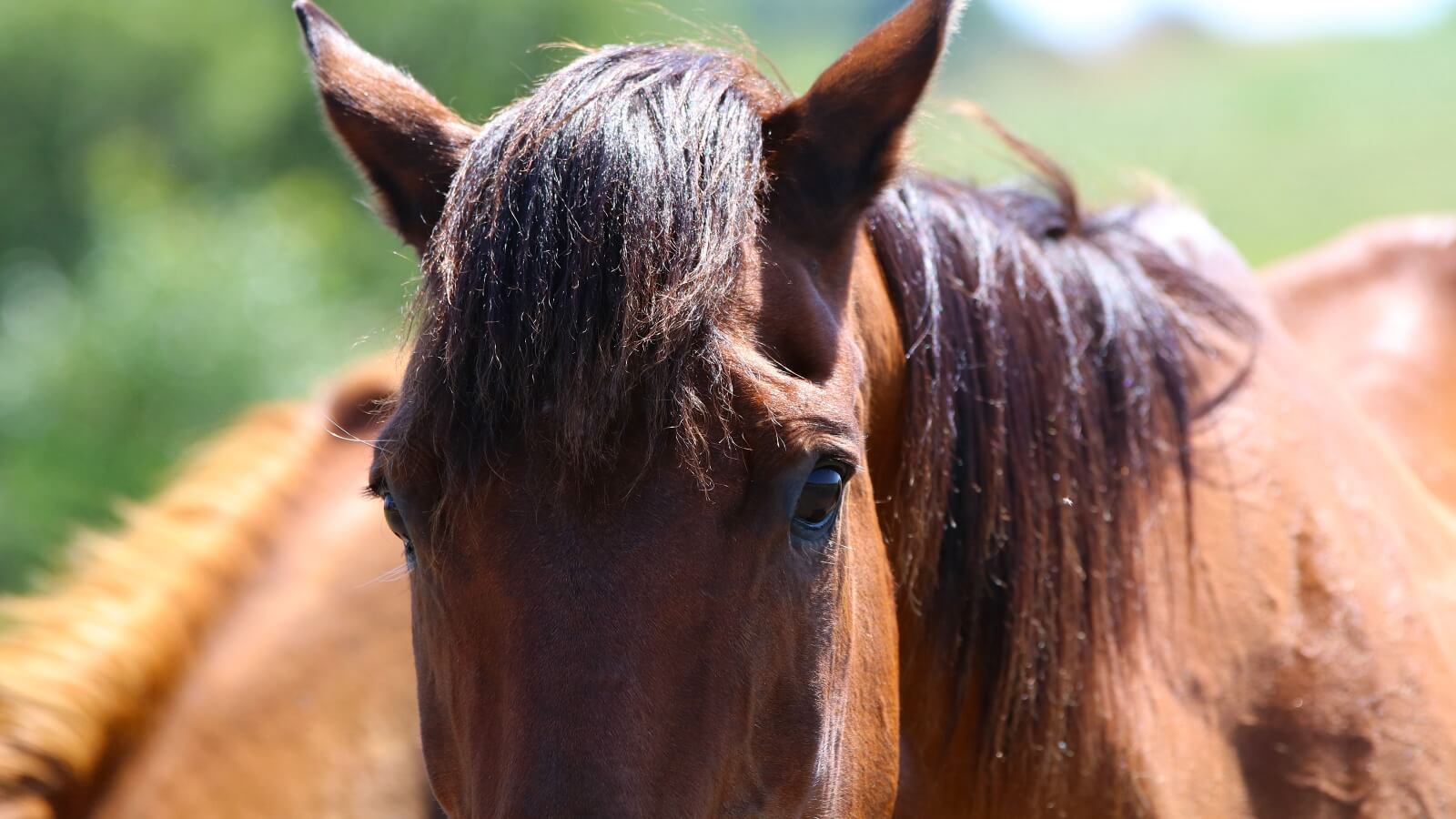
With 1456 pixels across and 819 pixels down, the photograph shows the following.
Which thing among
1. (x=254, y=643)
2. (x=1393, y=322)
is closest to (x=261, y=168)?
(x=254, y=643)

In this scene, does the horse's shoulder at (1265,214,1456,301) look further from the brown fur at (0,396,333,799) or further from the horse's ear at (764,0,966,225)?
the brown fur at (0,396,333,799)

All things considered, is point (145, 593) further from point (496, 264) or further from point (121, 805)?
point (496, 264)

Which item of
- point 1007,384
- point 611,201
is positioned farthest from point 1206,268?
point 611,201

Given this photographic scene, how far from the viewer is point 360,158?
6.11 feet

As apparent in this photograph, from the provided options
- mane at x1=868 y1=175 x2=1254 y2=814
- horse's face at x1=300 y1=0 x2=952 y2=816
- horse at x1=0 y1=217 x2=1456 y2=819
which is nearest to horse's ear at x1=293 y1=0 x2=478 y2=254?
horse's face at x1=300 y1=0 x2=952 y2=816

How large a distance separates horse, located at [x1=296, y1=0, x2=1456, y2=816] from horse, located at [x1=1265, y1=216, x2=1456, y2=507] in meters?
0.80

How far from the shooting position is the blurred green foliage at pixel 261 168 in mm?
9078

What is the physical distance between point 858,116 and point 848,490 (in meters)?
0.50

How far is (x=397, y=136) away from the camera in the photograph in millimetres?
1831

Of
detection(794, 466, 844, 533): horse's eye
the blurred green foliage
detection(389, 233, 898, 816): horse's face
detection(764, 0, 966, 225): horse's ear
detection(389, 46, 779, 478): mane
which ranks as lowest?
detection(389, 233, 898, 816): horse's face

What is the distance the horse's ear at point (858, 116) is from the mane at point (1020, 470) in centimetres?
14

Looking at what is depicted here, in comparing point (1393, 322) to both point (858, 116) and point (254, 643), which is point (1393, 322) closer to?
point (858, 116)

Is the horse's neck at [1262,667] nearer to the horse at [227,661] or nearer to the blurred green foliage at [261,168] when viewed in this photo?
the blurred green foliage at [261,168]

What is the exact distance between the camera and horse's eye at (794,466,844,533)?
1.54m
